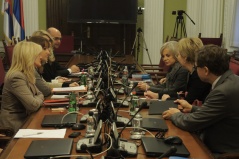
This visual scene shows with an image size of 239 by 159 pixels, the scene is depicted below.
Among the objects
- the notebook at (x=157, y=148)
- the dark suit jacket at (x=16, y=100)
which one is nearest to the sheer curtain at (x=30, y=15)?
the dark suit jacket at (x=16, y=100)

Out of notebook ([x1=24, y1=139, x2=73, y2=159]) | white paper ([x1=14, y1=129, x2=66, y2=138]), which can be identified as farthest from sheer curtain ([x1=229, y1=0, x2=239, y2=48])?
notebook ([x1=24, y1=139, x2=73, y2=159])

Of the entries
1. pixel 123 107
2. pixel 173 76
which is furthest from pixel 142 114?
pixel 173 76

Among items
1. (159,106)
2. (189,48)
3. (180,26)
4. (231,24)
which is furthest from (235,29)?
(159,106)

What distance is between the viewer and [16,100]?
9.56 ft

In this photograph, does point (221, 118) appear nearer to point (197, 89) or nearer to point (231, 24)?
point (197, 89)

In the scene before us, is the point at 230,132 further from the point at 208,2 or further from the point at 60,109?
the point at 208,2

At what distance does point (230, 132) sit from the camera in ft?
7.47

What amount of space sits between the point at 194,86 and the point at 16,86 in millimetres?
1435

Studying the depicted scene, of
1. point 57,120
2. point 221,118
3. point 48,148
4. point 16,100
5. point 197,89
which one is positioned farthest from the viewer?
point 197,89

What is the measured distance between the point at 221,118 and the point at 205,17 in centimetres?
572

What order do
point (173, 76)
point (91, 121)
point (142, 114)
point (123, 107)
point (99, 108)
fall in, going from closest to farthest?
point (99, 108) < point (91, 121) < point (142, 114) < point (123, 107) < point (173, 76)

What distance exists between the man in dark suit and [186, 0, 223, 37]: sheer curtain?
5410 mm

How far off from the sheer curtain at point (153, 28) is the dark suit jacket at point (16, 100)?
5.52m

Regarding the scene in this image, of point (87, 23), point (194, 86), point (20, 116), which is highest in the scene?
point (87, 23)
